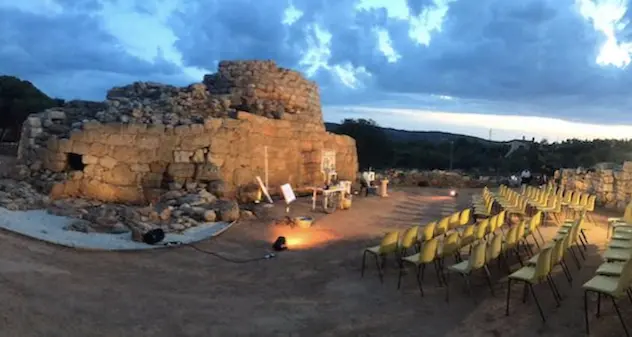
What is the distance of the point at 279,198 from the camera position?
1762cm

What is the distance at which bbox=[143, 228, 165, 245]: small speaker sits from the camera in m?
10.7

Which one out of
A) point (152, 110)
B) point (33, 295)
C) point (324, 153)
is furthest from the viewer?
point (324, 153)

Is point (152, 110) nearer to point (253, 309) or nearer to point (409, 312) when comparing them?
point (253, 309)

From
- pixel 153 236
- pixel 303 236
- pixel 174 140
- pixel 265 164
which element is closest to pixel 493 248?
pixel 303 236

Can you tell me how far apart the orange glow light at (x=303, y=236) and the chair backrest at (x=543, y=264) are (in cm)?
546

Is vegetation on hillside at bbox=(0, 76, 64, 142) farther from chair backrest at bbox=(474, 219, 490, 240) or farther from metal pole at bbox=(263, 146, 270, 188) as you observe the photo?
chair backrest at bbox=(474, 219, 490, 240)

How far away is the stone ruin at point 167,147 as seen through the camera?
15.0 m

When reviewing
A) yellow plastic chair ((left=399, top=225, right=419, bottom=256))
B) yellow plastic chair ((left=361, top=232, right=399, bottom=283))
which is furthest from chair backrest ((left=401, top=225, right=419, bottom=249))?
yellow plastic chair ((left=361, top=232, right=399, bottom=283))

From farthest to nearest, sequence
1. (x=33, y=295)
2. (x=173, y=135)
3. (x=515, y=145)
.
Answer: (x=515, y=145) → (x=173, y=135) → (x=33, y=295)

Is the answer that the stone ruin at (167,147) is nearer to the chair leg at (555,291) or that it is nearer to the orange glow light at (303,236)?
the orange glow light at (303,236)

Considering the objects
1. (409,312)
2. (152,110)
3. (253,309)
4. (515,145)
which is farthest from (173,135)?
(515,145)

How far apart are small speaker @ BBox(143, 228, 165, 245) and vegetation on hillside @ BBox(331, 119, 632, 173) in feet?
92.3

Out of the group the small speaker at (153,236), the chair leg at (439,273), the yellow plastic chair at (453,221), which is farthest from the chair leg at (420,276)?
the small speaker at (153,236)

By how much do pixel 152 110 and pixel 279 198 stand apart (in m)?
4.94
